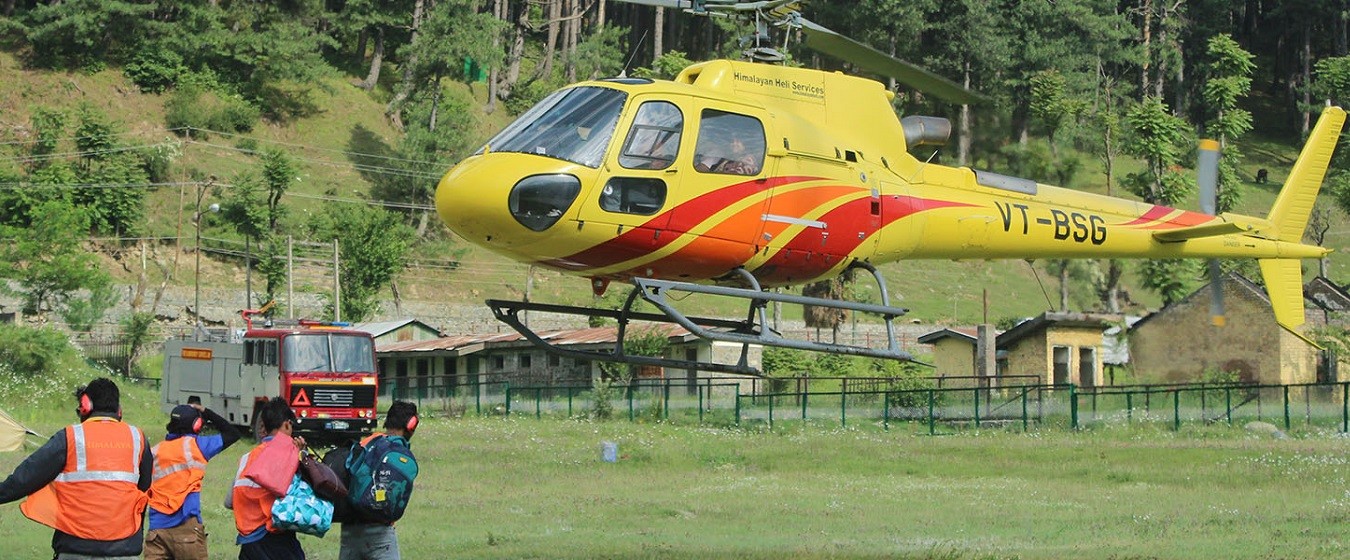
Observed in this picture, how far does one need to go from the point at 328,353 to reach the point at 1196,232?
A: 21.9 meters

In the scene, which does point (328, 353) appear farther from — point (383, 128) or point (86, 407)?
point (383, 128)

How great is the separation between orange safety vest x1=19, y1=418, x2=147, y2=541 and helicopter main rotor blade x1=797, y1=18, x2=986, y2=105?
718 centimetres

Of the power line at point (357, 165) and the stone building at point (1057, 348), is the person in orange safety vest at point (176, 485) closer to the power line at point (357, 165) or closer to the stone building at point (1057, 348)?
the stone building at point (1057, 348)

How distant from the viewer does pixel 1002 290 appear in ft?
230

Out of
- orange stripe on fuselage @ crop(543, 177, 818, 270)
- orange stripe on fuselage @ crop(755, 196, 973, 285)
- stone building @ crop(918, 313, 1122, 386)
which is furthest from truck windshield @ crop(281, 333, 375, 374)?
orange stripe on fuselage @ crop(543, 177, 818, 270)

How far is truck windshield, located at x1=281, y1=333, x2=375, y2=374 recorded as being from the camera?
32.8 m

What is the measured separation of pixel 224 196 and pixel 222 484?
129 feet

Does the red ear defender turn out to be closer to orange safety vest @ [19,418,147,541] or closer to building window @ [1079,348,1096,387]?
orange safety vest @ [19,418,147,541]

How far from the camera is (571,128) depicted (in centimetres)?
1185

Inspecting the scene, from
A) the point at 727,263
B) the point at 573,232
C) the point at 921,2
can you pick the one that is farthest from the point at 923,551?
the point at 921,2

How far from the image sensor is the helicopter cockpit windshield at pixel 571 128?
11.8 meters

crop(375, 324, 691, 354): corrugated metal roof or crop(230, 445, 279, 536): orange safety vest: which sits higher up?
crop(375, 324, 691, 354): corrugated metal roof

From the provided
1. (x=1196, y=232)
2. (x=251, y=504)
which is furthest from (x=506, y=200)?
(x=1196, y=232)

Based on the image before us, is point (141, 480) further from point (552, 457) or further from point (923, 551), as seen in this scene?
point (552, 457)
